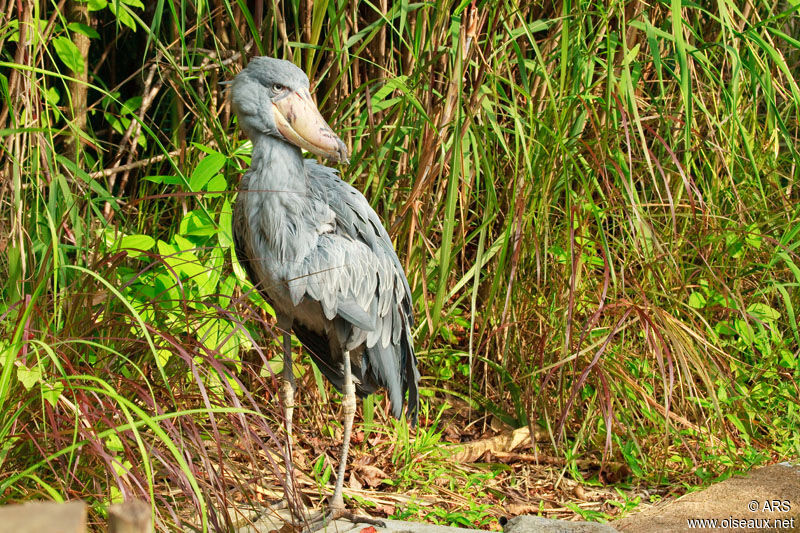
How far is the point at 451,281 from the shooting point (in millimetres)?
3061

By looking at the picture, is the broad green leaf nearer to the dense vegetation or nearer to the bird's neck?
the dense vegetation

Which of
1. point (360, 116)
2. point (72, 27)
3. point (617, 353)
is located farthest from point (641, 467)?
point (72, 27)

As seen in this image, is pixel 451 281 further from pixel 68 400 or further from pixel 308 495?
pixel 68 400

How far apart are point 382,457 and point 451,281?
0.72 metres

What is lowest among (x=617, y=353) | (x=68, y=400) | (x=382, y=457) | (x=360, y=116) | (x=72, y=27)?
(x=382, y=457)

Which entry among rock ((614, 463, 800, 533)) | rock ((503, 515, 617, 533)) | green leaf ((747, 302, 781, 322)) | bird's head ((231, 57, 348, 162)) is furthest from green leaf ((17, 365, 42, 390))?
green leaf ((747, 302, 781, 322))

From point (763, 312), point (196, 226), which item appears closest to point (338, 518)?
point (196, 226)

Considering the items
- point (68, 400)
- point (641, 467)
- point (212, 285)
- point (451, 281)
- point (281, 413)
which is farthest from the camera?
point (451, 281)

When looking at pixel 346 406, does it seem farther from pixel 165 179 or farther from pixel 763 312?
pixel 763 312

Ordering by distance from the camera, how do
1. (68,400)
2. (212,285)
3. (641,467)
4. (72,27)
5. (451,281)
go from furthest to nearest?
1. (451,281)
2. (641,467)
3. (72,27)
4. (212,285)
5. (68,400)

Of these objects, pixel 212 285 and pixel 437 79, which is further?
pixel 437 79

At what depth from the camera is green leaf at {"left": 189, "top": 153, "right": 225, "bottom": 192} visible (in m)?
2.14

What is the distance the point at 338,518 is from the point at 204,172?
1.02 meters

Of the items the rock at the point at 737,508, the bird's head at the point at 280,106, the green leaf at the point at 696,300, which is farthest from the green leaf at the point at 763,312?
the bird's head at the point at 280,106
